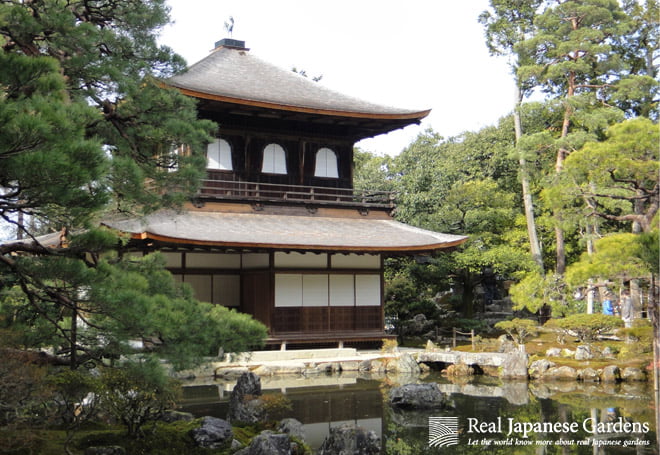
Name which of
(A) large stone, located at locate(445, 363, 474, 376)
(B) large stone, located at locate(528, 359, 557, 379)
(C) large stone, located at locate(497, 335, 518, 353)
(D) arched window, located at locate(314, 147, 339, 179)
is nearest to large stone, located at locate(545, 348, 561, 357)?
(C) large stone, located at locate(497, 335, 518, 353)

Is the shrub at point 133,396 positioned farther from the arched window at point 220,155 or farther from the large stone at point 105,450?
the arched window at point 220,155

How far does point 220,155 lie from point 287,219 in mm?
2688

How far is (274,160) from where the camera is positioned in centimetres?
2078

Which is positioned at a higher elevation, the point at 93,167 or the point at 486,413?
the point at 93,167

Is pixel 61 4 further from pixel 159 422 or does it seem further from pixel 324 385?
pixel 324 385

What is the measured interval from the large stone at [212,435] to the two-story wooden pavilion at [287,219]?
8015mm

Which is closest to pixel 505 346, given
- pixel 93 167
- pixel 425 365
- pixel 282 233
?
pixel 425 365

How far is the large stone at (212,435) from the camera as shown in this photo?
27.4 ft

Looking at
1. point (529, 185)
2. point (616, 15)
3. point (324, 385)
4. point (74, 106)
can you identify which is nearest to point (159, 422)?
point (74, 106)

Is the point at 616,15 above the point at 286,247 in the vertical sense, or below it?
above

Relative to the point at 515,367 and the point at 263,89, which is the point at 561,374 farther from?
the point at 263,89

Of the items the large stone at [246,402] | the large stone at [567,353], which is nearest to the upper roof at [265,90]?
the large stone at [567,353]

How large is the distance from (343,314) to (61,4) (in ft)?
43.3

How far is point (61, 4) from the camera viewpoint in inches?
291
